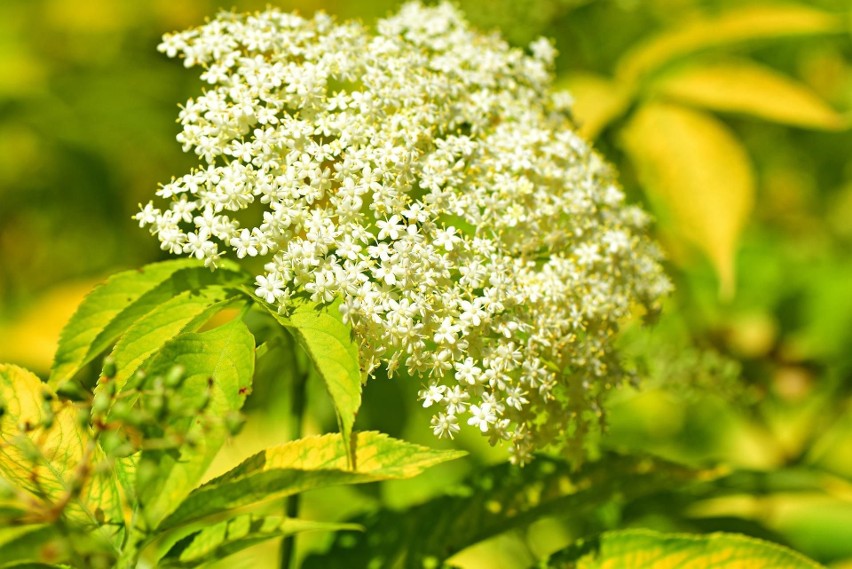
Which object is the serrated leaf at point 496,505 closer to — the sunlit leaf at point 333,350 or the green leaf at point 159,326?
the sunlit leaf at point 333,350

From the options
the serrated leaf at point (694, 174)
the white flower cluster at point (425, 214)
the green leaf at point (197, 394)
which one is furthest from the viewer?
the serrated leaf at point (694, 174)

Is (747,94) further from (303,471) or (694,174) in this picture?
(303,471)

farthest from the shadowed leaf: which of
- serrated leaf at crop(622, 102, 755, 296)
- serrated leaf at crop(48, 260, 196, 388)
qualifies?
serrated leaf at crop(622, 102, 755, 296)

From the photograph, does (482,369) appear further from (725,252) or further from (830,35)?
(830,35)

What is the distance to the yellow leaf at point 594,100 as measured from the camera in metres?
2.60

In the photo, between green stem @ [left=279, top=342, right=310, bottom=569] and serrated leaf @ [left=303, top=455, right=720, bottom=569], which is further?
serrated leaf @ [left=303, top=455, right=720, bottom=569]

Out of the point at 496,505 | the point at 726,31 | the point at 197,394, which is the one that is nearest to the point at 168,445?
the point at 197,394

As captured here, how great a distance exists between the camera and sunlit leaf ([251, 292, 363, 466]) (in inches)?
53.4

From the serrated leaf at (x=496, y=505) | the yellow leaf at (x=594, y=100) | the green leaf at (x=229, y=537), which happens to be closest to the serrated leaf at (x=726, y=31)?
the yellow leaf at (x=594, y=100)

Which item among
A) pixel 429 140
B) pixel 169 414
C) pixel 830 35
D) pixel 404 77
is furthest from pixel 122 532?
pixel 830 35

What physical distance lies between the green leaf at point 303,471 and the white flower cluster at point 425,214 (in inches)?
7.7

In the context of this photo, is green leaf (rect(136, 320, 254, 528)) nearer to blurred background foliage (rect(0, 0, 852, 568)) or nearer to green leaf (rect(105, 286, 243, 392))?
green leaf (rect(105, 286, 243, 392))

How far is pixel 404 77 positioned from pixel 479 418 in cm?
83

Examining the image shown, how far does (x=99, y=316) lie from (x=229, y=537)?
0.61m
